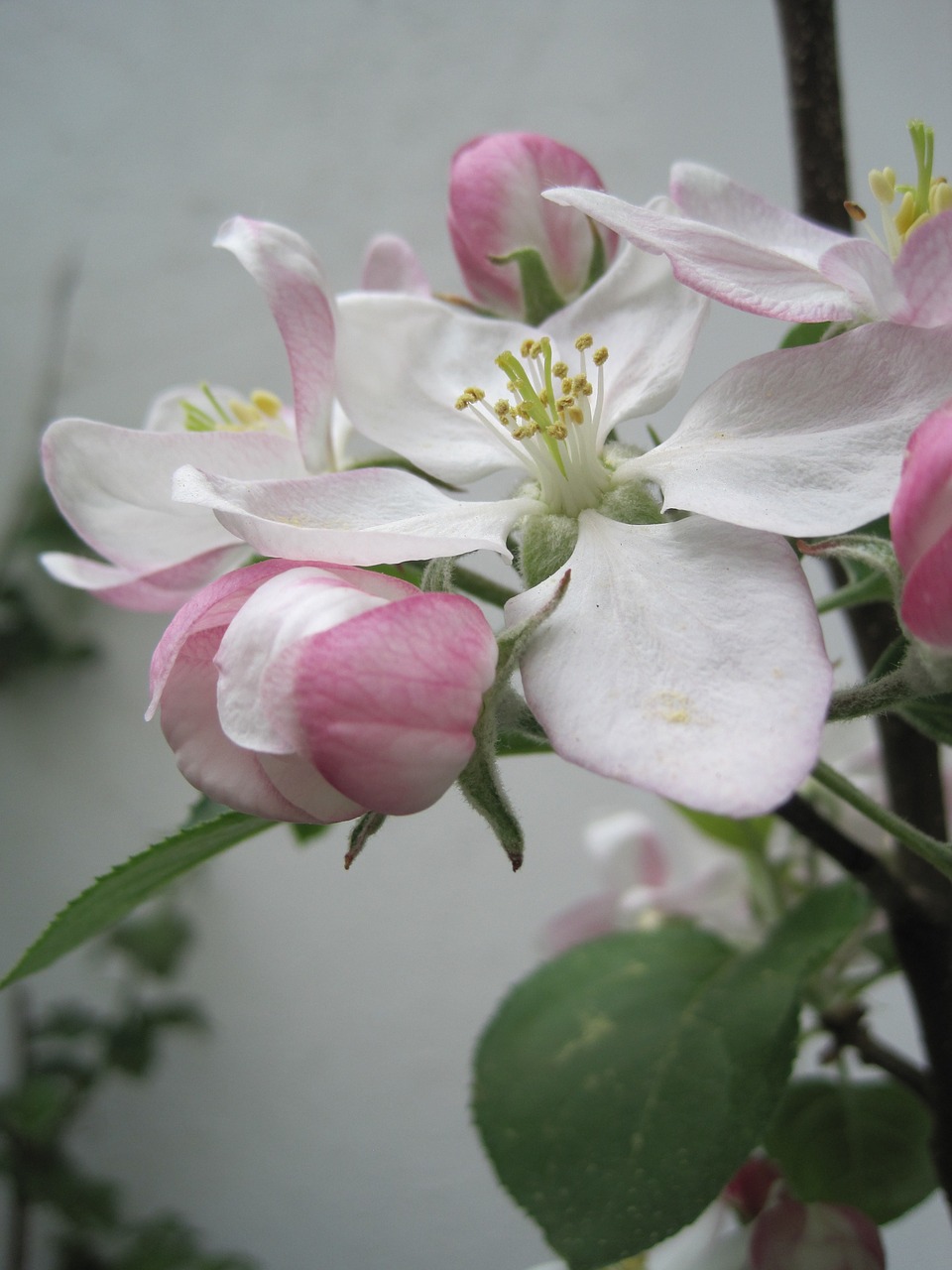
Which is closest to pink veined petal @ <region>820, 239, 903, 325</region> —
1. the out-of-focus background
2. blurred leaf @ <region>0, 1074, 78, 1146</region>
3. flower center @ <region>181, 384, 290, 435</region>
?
flower center @ <region>181, 384, 290, 435</region>

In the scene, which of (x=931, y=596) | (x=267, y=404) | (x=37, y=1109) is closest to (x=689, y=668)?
(x=931, y=596)

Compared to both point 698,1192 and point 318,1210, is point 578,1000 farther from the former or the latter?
point 318,1210

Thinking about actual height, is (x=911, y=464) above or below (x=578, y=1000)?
above

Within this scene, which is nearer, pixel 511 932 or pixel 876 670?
pixel 876 670

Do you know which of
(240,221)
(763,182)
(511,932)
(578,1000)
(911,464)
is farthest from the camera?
(511,932)

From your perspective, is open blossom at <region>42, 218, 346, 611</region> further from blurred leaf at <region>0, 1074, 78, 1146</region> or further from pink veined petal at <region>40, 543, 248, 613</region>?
blurred leaf at <region>0, 1074, 78, 1146</region>

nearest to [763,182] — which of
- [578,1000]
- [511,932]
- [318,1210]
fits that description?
[511,932]
